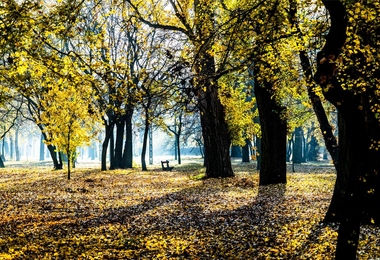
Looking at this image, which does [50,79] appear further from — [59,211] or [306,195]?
[306,195]

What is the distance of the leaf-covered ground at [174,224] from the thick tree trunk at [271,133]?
1029mm

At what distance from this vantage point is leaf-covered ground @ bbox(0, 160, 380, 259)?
7621mm

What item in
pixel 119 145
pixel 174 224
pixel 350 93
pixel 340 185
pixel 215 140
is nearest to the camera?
pixel 350 93

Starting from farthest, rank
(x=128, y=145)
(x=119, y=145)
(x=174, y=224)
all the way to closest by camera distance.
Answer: (x=128, y=145)
(x=119, y=145)
(x=174, y=224)

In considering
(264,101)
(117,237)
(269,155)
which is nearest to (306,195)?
(269,155)

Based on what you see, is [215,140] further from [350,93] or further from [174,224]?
[350,93]

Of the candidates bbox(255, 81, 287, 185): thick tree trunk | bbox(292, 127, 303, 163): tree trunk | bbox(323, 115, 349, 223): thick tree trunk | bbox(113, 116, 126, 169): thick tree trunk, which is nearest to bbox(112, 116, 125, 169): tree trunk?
bbox(113, 116, 126, 169): thick tree trunk

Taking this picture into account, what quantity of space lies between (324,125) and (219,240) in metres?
5.92

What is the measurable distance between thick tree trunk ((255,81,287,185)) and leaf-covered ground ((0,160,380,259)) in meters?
1.03

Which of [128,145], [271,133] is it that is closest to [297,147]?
[128,145]

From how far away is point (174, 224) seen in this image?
10.1 m

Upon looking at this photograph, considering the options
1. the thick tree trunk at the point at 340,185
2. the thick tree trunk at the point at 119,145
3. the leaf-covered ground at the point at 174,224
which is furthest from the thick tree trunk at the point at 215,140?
the thick tree trunk at the point at 119,145

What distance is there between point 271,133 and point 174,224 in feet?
24.3

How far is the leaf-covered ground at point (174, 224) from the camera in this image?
7621 mm
